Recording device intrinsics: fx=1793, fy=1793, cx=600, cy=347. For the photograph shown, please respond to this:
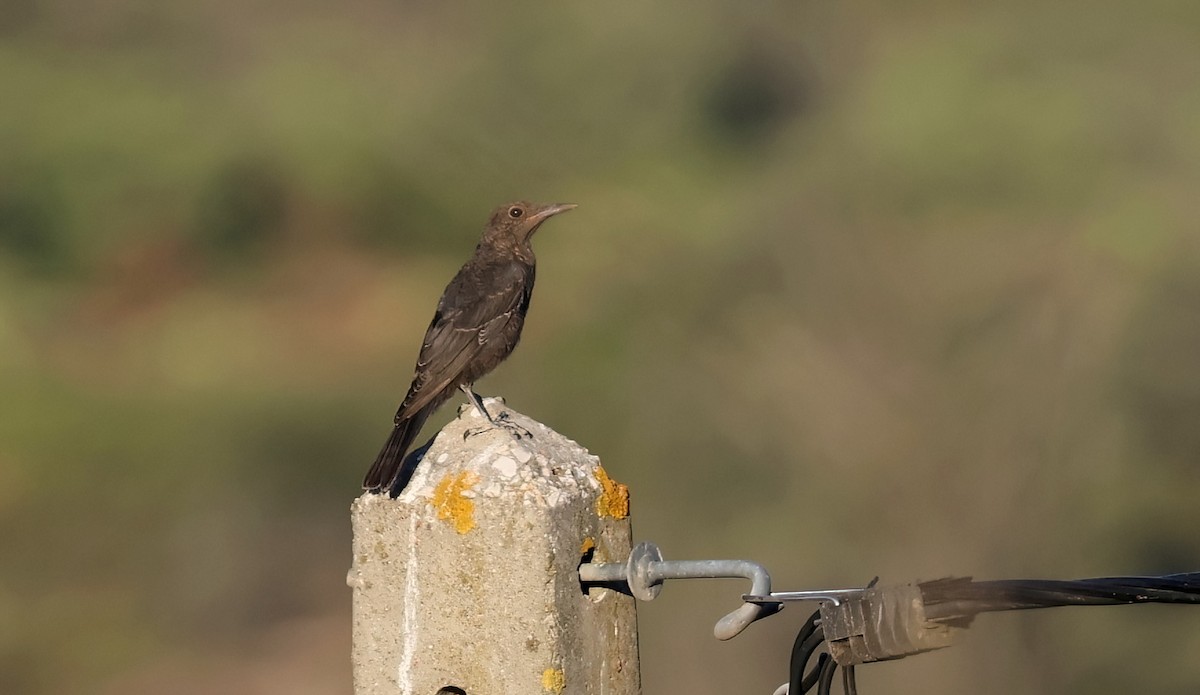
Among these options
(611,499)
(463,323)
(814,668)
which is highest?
(463,323)

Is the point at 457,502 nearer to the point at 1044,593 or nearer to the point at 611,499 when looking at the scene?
the point at 611,499

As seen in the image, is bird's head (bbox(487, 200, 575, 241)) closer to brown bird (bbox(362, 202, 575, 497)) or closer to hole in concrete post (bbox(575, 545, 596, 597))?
brown bird (bbox(362, 202, 575, 497))

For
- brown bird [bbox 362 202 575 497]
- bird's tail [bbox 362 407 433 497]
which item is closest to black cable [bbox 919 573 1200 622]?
bird's tail [bbox 362 407 433 497]

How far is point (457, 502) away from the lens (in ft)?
12.0

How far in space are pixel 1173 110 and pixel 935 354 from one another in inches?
320

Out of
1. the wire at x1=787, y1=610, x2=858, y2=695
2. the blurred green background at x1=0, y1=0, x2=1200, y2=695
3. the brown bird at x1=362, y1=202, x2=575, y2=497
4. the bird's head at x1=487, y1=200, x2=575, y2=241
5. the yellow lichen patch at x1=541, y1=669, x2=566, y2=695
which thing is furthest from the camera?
the blurred green background at x1=0, y1=0, x2=1200, y2=695

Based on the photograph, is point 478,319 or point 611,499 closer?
point 611,499

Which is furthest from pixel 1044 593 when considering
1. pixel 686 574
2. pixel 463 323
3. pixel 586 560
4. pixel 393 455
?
pixel 463 323

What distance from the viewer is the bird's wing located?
640cm

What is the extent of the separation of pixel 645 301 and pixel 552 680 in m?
18.0

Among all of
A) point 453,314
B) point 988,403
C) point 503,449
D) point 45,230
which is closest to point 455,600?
point 503,449

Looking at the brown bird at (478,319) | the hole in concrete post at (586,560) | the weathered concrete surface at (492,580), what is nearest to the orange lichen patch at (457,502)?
the weathered concrete surface at (492,580)

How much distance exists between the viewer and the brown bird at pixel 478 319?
6293mm

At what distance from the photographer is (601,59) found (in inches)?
1139
